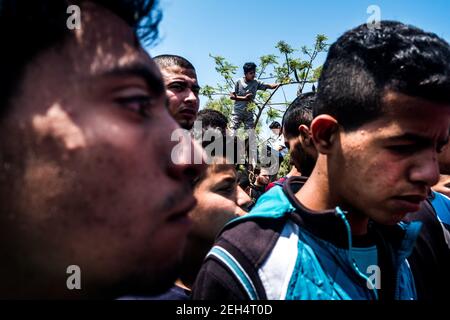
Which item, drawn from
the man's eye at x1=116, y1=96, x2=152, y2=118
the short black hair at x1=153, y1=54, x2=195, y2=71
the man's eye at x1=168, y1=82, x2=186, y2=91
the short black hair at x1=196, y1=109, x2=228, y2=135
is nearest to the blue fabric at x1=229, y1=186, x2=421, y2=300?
the man's eye at x1=116, y1=96, x2=152, y2=118

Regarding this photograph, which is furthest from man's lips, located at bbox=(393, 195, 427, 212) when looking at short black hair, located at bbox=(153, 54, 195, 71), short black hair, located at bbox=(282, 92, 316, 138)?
short black hair, located at bbox=(153, 54, 195, 71)

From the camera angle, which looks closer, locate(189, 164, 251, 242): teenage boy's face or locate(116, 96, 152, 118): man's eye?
locate(116, 96, 152, 118): man's eye

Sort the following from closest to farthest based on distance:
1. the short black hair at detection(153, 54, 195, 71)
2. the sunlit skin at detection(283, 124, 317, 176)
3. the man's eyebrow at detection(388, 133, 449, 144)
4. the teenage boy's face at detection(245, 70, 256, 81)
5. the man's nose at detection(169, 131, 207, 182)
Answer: the man's nose at detection(169, 131, 207, 182) → the man's eyebrow at detection(388, 133, 449, 144) → the sunlit skin at detection(283, 124, 317, 176) → the short black hair at detection(153, 54, 195, 71) → the teenage boy's face at detection(245, 70, 256, 81)

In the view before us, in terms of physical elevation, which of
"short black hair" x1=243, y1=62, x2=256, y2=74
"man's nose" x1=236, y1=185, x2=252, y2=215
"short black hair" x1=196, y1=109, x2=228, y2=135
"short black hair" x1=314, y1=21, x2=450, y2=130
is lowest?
"man's nose" x1=236, y1=185, x2=252, y2=215

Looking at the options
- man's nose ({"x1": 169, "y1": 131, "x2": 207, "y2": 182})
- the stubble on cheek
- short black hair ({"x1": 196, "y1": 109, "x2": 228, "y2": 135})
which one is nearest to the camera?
the stubble on cheek

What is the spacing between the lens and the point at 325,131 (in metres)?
1.72

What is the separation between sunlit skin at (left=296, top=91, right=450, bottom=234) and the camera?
1584 millimetres

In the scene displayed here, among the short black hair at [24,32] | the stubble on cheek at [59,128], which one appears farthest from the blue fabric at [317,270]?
the short black hair at [24,32]

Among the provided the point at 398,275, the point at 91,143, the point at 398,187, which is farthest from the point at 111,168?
the point at 398,275

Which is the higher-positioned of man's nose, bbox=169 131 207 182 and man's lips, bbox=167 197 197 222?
man's nose, bbox=169 131 207 182

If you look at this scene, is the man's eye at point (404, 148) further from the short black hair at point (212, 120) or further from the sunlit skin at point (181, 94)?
the sunlit skin at point (181, 94)

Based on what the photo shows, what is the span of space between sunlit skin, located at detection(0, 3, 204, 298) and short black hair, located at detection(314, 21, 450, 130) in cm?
91

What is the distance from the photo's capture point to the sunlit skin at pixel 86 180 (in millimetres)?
1039

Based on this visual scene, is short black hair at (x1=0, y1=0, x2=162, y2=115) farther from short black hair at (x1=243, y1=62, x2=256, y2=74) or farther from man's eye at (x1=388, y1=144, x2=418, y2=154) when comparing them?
short black hair at (x1=243, y1=62, x2=256, y2=74)
